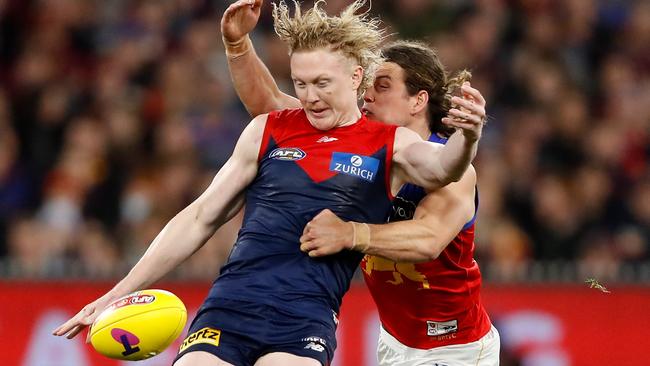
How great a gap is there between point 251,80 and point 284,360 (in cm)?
209

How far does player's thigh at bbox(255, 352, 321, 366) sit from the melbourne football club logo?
1004 millimetres

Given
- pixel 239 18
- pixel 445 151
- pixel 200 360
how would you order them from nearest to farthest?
pixel 200 360
pixel 445 151
pixel 239 18

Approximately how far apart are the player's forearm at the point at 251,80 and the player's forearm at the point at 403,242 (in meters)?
1.45

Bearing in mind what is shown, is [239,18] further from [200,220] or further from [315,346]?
[315,346]

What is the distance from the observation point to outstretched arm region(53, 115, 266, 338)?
676 cm

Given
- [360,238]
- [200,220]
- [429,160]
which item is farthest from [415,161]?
A: [200,220]

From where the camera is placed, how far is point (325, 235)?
6.41 metres

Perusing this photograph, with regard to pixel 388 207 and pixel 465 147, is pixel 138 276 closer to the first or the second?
pixel 388 207

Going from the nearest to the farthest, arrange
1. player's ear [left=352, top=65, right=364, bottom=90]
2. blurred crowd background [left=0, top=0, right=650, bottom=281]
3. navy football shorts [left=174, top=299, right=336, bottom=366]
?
navy football shorts [left=174, top=299, right=336, bottom=366] < player's ear [left=352, top=65, right=364, bottom=90] < blurred crowd background [left=0, top=0, right=650, bottom=281]

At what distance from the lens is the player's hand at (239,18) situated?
23.6ft

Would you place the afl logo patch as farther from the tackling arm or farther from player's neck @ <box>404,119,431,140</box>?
player's neck @ <box>404,119,431,140</box>

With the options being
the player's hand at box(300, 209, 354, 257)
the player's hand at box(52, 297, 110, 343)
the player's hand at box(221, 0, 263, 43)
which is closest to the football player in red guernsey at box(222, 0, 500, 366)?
the player's hand at box(221, 0, 263, 43)

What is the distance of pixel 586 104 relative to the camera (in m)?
13.3

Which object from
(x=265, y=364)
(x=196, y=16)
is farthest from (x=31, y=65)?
(x=265, y=364)
